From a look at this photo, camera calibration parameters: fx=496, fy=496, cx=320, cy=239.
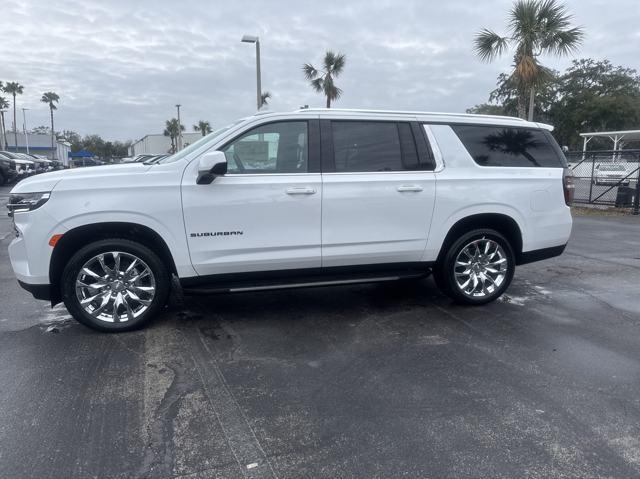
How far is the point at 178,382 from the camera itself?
3561 millimetres

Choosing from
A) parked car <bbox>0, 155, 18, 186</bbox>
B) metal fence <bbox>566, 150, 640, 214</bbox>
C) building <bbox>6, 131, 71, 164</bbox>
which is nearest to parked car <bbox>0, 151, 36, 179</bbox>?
parked car <bbox>0, 155, 18, 186</bbox>

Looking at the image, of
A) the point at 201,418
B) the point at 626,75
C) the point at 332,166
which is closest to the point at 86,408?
the point at 201,418

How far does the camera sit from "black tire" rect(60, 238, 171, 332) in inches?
166

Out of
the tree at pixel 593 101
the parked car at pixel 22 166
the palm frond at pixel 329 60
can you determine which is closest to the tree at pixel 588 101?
the tree at pixel 593 101

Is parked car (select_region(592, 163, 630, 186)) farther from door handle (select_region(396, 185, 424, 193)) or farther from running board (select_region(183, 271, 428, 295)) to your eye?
running board (select_region(183, 271, 428, 295))

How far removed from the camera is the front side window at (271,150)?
14.7 ft

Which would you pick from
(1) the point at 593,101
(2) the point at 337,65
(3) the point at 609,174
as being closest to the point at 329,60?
(2) the point at 337,65

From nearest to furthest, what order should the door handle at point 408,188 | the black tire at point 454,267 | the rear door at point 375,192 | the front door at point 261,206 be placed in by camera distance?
1. the front door at point 261,206
2. the rear door at point 375,192
3. the door handle at point 408,188
4. the black tire at point 454,267

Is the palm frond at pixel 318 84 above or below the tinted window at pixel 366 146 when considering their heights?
above

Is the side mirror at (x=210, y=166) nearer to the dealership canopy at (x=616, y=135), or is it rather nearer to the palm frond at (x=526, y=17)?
the palm frond at (x=526, y=17)

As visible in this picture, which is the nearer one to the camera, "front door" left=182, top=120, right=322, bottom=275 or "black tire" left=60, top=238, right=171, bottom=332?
"black tire" left=60, top=238, right=171, bottom=332

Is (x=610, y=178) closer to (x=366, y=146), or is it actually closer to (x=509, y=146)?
(x=509, y=146)

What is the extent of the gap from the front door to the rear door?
147mm

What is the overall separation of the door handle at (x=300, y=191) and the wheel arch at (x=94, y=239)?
3.89 ft
